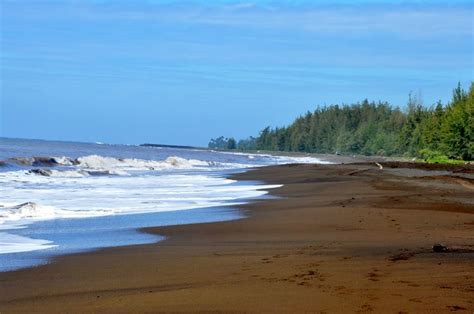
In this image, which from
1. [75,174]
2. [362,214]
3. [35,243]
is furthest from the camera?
[75,174]

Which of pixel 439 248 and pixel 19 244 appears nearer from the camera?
pixel 439 248

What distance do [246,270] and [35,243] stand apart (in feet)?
14.2

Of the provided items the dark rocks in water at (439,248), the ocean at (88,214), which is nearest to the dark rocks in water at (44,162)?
the ocean at (88,214)

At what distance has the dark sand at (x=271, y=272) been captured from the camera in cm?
679

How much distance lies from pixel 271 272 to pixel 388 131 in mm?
148695

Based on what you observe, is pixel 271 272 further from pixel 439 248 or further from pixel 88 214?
pixel 88 214

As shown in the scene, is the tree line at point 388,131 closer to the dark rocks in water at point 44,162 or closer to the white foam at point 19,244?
the dark rocks in water at point 44,162

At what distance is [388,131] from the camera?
154 metres

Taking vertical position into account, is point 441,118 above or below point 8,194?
above

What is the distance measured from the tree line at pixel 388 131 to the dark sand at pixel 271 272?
60.0m

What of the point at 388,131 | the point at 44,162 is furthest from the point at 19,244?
the point at 388,131

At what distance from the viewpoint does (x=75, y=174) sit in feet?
120

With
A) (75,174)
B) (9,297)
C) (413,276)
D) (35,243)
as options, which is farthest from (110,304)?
(75,174)

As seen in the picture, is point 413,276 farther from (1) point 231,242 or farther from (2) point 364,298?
(1) point 231,242
